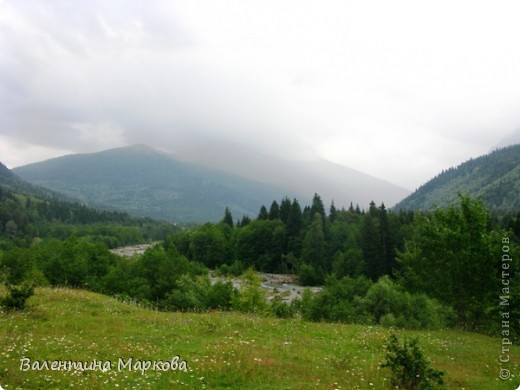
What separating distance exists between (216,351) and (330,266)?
9958 cm

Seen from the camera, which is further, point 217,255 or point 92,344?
point 217,255

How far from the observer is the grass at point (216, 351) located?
12.2 meters

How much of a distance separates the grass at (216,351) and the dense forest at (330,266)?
4792mm

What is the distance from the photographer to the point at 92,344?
49.0 ft

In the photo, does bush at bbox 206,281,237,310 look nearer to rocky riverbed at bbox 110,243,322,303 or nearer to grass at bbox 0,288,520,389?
grass at bbox 0,288,520,389

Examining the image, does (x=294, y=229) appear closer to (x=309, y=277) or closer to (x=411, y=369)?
(x=309, y=277)

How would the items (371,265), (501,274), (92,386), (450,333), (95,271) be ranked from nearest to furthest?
(92,386), (450,333), (501,274), (95,271), (371,265)

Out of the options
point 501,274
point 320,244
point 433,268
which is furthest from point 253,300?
point 320,244

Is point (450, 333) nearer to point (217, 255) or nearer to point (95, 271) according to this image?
point (95, 271)

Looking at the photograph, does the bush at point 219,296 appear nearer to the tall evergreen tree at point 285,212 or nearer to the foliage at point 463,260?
the foliage at point 463,260

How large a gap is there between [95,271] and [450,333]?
218ft

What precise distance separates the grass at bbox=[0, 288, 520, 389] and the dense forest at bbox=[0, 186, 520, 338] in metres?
4.79

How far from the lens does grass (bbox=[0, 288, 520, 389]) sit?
39.9ft

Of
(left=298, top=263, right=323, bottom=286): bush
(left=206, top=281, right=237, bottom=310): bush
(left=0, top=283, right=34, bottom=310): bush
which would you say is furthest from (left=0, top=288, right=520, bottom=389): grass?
(left=298, top=263, right=323, bottom=286): bush
